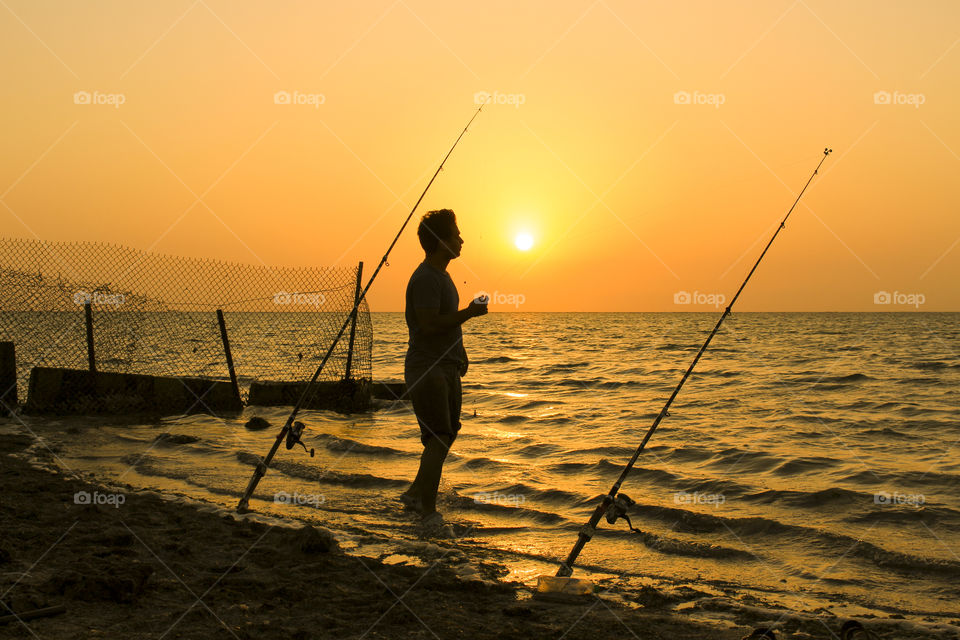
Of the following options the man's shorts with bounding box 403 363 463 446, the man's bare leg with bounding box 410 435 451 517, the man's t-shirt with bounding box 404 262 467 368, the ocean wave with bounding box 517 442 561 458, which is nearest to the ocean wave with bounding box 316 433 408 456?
the ocean wave with bounding box 517 442 561 458

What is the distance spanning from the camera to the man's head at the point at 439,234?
17.0 feet

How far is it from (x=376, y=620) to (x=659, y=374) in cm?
1811

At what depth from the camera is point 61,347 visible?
36.6 ft

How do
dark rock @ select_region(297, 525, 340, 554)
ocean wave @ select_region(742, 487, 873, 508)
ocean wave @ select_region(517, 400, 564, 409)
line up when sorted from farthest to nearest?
ocean wave @ select_region(517, 400, 564, 409), ocean wave @ select_region(742, 487, 873, 508), dark rock @ select_region(297, 525, 340, 554)

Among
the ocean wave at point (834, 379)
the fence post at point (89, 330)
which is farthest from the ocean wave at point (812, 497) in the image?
the ocean wave at point (834, 379)

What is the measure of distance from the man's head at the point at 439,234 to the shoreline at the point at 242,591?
2.03 m

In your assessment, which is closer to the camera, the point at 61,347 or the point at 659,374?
the point at 61,347

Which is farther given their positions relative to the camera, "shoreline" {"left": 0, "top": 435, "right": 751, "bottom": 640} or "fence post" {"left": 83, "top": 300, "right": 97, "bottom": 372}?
"fence post" {"left": 83, "top": 300, "right": 97, "bottom": 372}

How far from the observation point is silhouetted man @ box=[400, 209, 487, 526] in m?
5.07

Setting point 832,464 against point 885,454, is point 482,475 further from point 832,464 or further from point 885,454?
point 885,454

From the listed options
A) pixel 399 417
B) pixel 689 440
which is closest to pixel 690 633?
pixel 689 440

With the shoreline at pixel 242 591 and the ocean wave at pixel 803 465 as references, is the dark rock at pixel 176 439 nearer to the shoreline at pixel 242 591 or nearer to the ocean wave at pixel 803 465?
the shoreline at pixel 242 591

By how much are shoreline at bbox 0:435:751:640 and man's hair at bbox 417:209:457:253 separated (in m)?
2.04

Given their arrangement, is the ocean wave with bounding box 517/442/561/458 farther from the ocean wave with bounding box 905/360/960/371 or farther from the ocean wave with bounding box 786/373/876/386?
the ocean wave with bounding box 905/360/960/371
